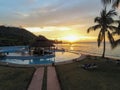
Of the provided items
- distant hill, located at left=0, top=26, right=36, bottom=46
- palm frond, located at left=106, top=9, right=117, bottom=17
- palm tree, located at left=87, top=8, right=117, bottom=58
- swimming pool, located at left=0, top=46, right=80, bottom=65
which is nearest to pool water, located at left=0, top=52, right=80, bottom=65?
swimming pool, located at left=0, top=46, right=80, bottom=65

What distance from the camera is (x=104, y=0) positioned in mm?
16266

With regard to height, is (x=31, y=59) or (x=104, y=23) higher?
(x=104, y=23)

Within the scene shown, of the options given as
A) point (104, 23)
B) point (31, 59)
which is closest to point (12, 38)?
point (31, 59)

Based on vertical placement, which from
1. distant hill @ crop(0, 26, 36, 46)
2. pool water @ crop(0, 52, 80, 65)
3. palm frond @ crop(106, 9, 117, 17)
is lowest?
pool water @ crop(0, 52, 80, 65)

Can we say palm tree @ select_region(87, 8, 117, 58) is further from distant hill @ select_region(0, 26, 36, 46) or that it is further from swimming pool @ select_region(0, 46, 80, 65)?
distant hill @ select_region(0, 26, 36, 46)

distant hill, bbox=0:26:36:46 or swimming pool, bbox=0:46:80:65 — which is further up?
distant hill, bbox=0:26:36:46

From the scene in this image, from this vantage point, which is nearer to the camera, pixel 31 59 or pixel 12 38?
pixel 31 59

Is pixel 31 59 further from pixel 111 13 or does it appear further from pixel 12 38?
pixel 12 38

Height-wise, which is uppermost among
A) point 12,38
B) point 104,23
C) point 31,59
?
point 104,23

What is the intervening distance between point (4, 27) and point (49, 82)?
9667 centimetres

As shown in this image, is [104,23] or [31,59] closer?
[104,23]

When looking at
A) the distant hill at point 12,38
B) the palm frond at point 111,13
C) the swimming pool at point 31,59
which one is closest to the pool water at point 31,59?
the swimming pool at point 31,59

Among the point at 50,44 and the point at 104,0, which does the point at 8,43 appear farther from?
the point at 104,0

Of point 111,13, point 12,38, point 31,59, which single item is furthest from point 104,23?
point 12,38
